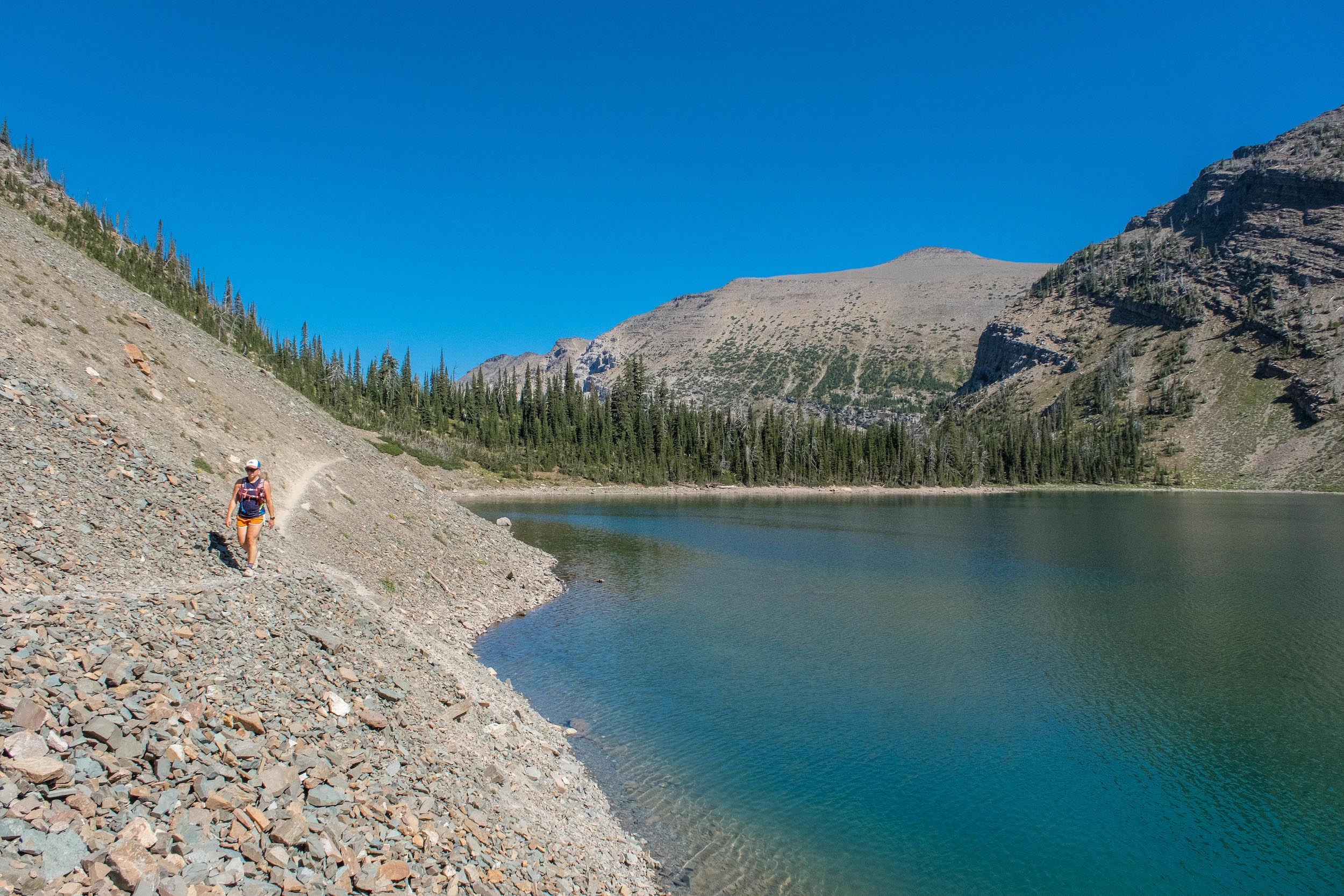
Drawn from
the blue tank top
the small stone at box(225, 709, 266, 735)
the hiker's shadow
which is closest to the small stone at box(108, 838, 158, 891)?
the small stone at box(225, 709, 266, 735)

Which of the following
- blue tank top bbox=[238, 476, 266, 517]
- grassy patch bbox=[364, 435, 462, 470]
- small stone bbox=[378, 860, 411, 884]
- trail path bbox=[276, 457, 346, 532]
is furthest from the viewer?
grassy patch bbox=[364, 435, 462, 470]

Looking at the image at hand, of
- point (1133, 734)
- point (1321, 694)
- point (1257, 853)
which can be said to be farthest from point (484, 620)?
point (1321, 694)

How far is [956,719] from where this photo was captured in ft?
59.4

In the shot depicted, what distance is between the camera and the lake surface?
39.8ft

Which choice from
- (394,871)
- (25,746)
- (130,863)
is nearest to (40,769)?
(25,746)

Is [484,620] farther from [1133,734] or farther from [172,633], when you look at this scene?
[1133,734]

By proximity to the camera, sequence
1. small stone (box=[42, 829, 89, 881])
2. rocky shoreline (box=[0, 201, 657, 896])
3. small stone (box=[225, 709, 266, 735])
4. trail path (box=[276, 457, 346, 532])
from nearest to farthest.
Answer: small stone (box=[42, 829, 89, 881]) → rocky shoreline (box=[0, 201, 657, 896]) → small stone (box=[225, 709, 266, 735]) → trail path (box=[276, 457, 346, 532])

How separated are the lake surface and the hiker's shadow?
779 centimetres

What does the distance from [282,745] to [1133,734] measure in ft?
61.3

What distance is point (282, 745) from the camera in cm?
876

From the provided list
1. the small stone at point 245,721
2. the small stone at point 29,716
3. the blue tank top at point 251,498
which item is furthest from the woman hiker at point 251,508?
the small stone at point 29,716

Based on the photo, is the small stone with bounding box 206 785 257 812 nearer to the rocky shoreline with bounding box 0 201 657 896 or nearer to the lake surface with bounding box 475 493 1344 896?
the rocky shoreline with bounding box 0 201 657 896

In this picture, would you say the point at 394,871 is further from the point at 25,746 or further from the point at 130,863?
the point at 25,746

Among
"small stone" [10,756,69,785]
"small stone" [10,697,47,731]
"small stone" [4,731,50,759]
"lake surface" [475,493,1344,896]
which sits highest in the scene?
"small stone" [10,697,47,731]
